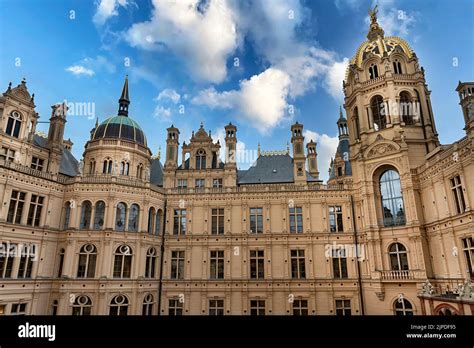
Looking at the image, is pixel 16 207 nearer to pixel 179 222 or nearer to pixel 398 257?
pixel 179 222

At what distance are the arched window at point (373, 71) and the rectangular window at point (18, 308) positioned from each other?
40.3 m

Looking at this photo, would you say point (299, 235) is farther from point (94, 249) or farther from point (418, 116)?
point (94, 249)

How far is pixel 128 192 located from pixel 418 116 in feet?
102

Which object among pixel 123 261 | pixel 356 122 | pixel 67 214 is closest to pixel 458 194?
pixel 356 122

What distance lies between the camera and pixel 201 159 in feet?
128

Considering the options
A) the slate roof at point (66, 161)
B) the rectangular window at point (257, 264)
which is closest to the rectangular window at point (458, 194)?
the rectangular window at point (257, 264)

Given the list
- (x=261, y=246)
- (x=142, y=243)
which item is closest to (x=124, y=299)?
(x=142, y=243)

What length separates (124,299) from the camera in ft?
90.2

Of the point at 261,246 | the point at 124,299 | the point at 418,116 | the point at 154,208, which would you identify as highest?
the point at 418,116

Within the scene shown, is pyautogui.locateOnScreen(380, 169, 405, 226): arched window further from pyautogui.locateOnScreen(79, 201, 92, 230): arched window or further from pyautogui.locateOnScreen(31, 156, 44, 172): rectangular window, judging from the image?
pyautogui.locateOnScreen(31, 156, 44, 172): rectangular window

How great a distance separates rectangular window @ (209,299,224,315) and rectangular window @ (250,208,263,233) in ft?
25.7

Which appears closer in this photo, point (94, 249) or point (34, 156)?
point (94, 249)

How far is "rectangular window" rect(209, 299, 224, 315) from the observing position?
2978 centimetres

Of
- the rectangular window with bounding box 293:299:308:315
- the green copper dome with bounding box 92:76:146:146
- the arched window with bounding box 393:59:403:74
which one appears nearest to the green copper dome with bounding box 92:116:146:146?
the green copper dome with bounding box 92:76:146:146
